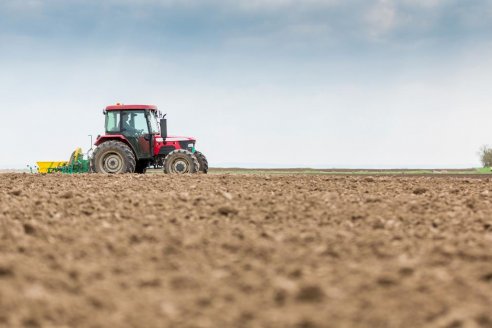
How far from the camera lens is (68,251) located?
4457mm

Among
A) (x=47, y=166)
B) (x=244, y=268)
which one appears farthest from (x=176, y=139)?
(x=244, y=268)

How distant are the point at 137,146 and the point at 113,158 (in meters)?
0.89

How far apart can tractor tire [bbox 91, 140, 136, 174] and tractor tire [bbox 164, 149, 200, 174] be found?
121 cm

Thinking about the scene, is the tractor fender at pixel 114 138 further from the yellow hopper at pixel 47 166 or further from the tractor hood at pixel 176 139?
the yellow hopper at pixel 47 166

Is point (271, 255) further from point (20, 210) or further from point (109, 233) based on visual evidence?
point (20, 210)

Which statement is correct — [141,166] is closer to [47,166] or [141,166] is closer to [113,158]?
[113,158]

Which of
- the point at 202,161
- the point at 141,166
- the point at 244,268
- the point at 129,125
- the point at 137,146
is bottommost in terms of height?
the point at 244,268

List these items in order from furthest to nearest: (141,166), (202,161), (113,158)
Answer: (141,166) < (113,158) < (202,161)

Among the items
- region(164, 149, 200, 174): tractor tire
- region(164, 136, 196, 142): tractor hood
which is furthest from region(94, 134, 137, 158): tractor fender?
region(164, 149, 200, 174): tractor tire

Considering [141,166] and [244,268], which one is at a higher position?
[141,166]

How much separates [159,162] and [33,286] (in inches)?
628

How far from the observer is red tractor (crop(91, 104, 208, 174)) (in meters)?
18.2

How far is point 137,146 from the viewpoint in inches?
742

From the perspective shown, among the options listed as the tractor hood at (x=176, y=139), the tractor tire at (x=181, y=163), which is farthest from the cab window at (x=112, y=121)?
the tractor tire at (x=181, y=163)
